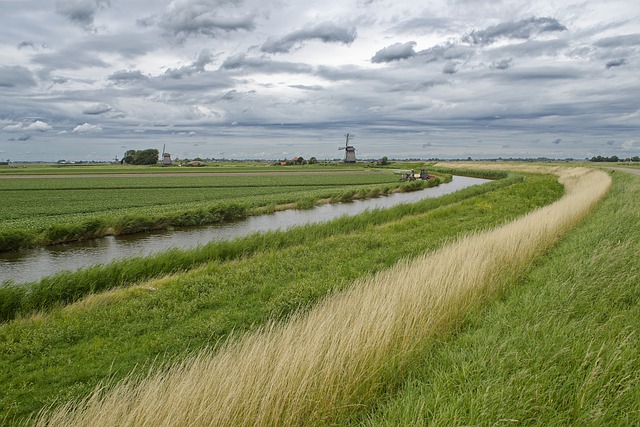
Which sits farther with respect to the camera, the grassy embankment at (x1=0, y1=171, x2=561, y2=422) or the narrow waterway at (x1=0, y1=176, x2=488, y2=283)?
the narrow waterway at (x1=0, y1=176, x2=488, y2=283)

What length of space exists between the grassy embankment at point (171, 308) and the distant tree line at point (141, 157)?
5263 inches

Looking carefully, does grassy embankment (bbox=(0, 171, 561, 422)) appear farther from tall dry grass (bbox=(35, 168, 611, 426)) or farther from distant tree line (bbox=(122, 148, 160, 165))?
distant tree line (bbox=(122, 148, 160, 165))

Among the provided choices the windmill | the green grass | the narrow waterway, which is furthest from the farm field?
the windmill

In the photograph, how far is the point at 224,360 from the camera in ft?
14.6

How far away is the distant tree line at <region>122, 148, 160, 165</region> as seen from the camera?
135 m

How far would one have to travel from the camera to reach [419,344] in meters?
4.82

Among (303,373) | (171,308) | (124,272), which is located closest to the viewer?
(303,373)

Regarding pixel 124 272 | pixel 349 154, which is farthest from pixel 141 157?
pixel 124 272

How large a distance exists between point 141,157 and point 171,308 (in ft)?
463

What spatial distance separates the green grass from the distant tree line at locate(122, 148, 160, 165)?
144490mm

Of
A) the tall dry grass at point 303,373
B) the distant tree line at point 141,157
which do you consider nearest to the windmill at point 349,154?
the distant tree line at point 141,157

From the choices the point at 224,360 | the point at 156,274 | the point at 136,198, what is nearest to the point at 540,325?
the point at 224,360

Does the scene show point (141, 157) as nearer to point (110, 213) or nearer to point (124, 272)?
point (110, 213)

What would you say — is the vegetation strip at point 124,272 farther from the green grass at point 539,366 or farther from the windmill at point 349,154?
the windmill at point 349,154
